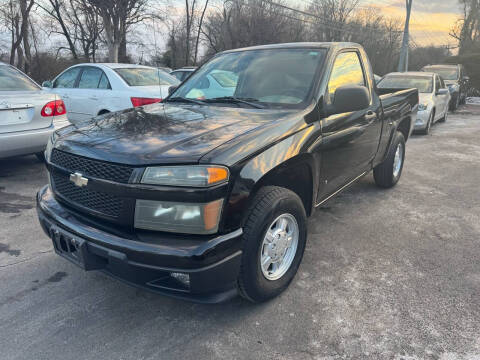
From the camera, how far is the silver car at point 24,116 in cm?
474

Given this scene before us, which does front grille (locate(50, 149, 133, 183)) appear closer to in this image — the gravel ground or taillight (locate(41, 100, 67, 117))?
the gravel ground

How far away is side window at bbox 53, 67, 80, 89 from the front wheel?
6.26 m

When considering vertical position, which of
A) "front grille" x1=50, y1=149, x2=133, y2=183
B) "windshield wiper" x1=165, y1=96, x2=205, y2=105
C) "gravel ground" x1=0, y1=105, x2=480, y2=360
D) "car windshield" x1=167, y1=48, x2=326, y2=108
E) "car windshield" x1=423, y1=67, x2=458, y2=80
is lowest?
"gravel ground" x1=0, y1=105, x2=480, y2=360

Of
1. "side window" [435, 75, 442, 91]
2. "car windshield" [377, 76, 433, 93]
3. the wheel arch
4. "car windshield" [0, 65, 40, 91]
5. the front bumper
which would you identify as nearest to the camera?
the front bumper

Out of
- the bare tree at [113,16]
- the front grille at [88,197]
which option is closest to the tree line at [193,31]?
the bare tree at [113,16]

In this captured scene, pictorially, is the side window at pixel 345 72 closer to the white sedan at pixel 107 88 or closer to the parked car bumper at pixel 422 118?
the white sedan at pixel 107 88

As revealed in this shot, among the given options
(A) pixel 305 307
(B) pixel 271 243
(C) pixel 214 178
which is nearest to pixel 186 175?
(C) pixel 214 178

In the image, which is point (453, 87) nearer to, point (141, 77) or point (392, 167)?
point (392, 167)

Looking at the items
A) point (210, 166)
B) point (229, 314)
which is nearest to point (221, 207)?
point (210, 166)

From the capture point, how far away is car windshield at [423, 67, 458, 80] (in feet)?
48.7

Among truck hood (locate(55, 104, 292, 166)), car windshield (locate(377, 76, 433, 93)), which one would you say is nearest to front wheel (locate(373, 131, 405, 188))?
truck hood (locate(55, 104, 292, 166))

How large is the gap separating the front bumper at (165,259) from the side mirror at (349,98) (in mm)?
1464

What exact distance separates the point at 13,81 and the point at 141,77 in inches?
91.8

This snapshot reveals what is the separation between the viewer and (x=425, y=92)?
9602 mm
